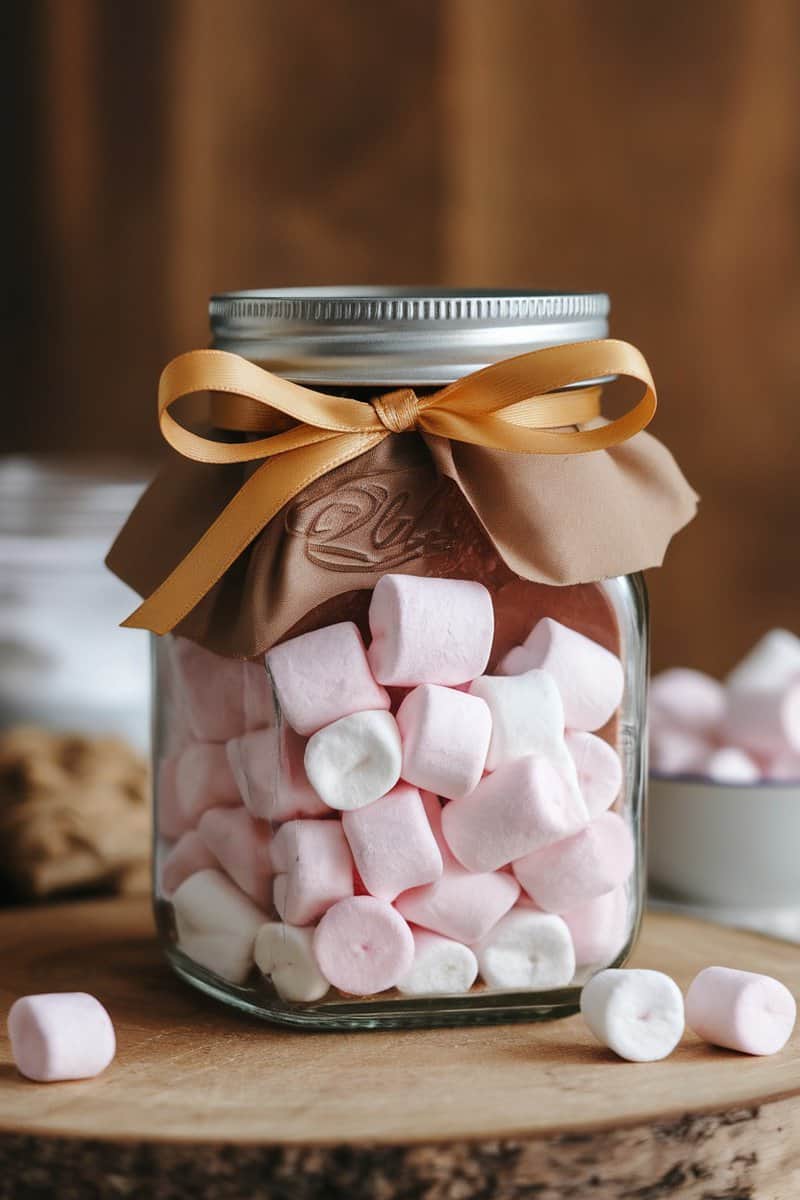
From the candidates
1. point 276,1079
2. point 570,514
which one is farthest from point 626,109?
point 276,1079

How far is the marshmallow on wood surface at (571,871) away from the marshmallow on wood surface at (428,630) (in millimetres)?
98

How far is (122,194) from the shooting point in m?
1.56

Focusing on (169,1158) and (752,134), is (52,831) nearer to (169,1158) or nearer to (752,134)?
(169,1158)

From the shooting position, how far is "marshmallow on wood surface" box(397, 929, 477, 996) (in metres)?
0.78

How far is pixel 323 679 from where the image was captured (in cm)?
76

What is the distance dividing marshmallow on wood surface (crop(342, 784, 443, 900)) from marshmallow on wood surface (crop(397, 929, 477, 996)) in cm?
4

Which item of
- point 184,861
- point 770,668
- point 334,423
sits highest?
point 334,423

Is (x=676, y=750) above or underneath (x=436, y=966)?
above

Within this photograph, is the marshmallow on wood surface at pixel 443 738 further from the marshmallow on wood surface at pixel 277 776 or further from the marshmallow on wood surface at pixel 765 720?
the marshmallow on wood surface at pixel 765 720

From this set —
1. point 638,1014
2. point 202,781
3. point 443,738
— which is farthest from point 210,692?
point 638,1014

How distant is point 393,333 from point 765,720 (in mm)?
490

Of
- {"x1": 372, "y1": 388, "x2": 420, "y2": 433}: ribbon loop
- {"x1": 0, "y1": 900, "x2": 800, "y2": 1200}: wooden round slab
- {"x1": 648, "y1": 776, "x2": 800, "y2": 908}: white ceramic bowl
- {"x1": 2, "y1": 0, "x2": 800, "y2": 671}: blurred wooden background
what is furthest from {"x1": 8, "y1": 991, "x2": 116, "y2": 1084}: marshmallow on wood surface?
{"x1": 2, "y1": 0, "x2": 800, "y2": 671}: blurred wooden background

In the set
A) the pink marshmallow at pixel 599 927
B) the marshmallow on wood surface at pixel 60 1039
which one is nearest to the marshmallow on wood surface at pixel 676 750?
the pink marshmallow at pixel 599 927

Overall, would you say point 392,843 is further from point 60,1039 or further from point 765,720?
point 765,720
